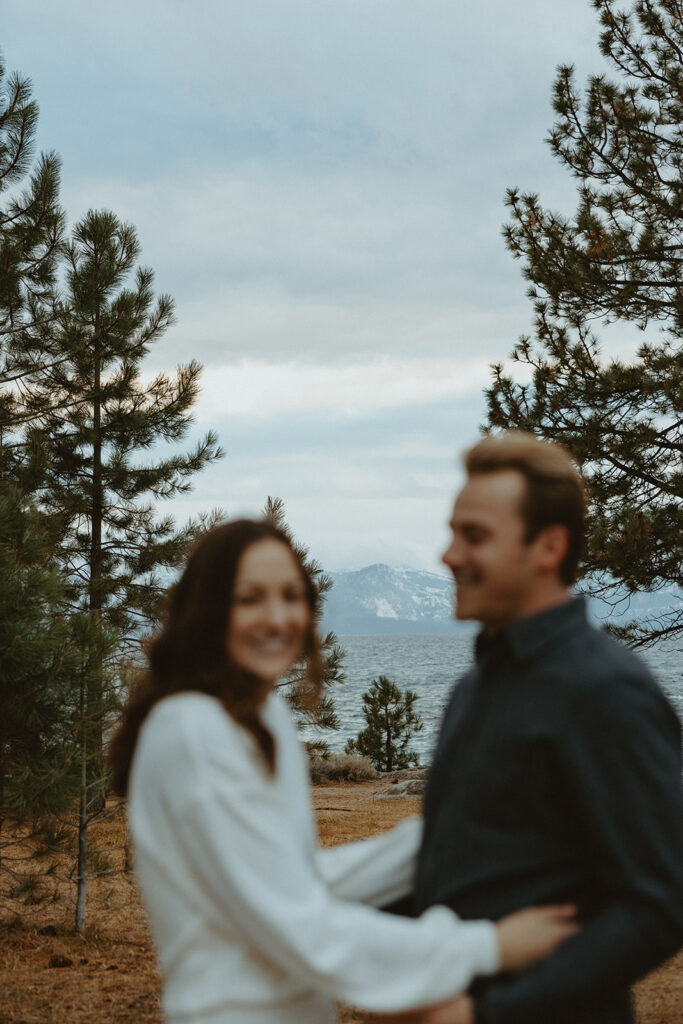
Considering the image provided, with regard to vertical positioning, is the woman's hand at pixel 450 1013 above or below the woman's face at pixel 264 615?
below

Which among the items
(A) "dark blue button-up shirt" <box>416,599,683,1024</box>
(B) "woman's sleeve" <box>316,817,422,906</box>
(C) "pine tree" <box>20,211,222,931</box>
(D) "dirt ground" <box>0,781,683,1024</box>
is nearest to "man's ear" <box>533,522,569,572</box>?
(A) "dark blue button-up shirt" <box>416,599,683,1024</box>

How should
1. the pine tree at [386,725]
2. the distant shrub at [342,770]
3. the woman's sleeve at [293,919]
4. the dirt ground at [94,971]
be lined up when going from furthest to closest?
the pine tree at [386,725] → the distant shrub at [342,770] → the dirt ground at [94,971] → the woman's sleeve at [293,919]

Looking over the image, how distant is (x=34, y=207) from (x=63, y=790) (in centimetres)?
696

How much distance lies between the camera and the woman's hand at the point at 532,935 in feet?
4.74

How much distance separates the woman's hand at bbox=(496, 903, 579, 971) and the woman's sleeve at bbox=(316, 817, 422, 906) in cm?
33

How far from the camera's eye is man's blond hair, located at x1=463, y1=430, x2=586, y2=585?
66.1 inches

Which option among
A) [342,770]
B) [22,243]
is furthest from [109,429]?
[342,770]

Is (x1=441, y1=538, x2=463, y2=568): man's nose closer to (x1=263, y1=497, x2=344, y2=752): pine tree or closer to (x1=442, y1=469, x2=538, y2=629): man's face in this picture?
(x1=442, y1=469, x2=538, y2=629): man's face

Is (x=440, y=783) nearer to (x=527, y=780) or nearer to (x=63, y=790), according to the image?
(x=527, y=780)

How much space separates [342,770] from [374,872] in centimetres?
1797

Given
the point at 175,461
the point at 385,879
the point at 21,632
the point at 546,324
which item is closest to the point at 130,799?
the point at 385,879

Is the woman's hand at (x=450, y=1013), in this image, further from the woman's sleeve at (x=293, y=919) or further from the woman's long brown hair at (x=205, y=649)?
the woman's long brown hair at (x=205, y=649)

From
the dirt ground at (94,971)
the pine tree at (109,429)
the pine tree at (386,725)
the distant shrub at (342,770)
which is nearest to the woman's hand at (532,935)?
the dirt ground at (94,971)

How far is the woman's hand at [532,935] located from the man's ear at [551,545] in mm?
583
